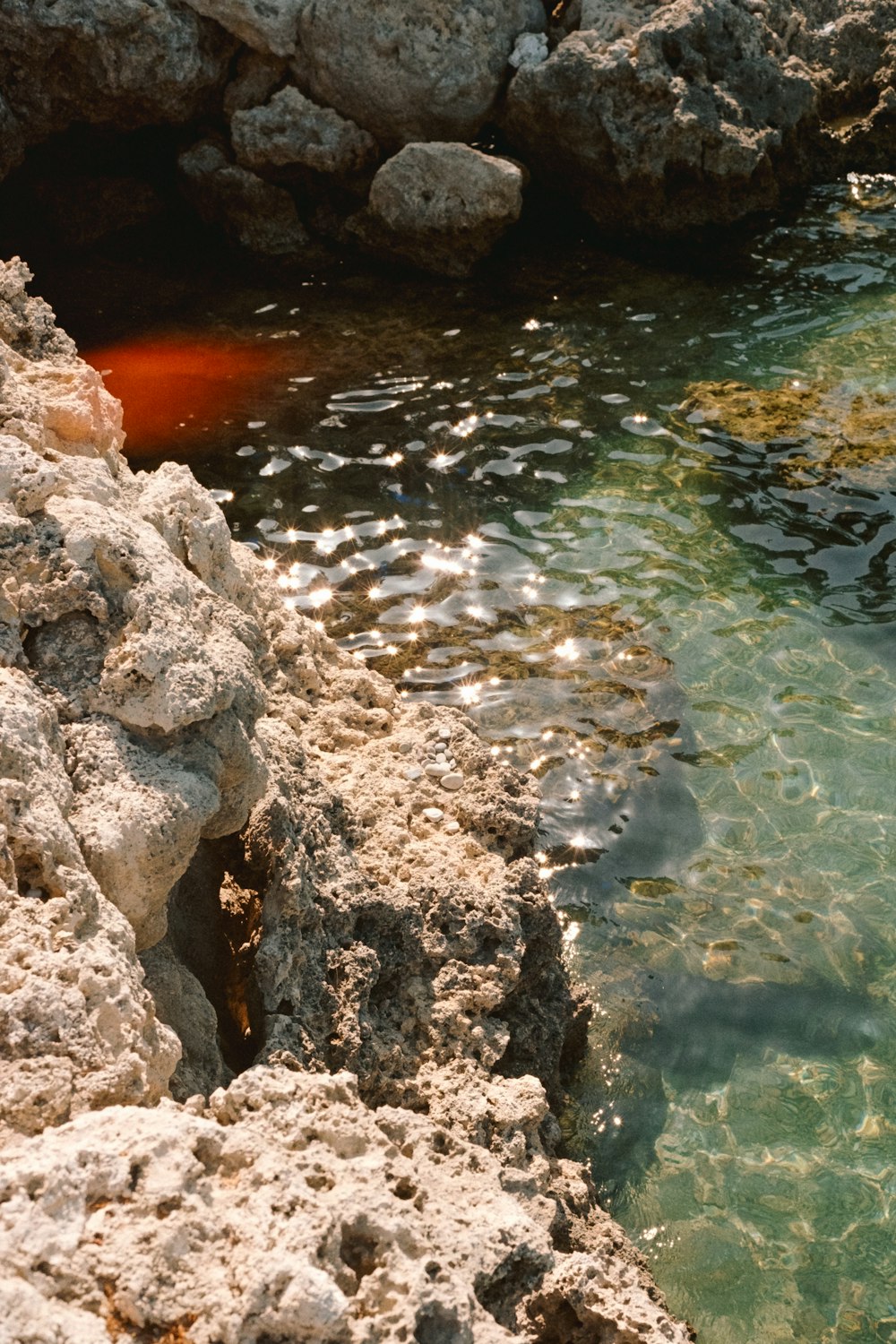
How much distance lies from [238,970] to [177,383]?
303 inches

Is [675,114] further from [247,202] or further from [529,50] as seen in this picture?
[247,202]

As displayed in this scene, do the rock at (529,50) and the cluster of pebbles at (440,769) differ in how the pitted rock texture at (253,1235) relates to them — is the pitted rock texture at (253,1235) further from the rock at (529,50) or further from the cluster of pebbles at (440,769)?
the rock at (529,50)

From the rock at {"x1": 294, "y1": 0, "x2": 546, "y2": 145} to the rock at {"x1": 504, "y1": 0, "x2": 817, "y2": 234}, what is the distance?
1.72 ft

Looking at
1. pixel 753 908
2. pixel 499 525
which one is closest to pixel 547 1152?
pixel 753 908

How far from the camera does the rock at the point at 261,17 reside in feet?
41.1

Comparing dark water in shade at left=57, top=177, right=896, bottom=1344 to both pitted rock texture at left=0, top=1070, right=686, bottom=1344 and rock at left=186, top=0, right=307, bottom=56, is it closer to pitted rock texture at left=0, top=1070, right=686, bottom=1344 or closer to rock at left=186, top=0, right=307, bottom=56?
pitted rock texture at left=0, top=1070, right=686, bottom=1344

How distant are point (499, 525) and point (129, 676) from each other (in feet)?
16.9

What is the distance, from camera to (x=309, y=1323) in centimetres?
208

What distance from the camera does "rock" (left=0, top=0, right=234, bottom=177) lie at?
471 inches

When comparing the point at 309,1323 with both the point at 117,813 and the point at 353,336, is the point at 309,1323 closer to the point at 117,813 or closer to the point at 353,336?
the point at 117,813

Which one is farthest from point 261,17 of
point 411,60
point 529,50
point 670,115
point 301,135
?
point 670,115

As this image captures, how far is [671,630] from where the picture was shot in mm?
7145

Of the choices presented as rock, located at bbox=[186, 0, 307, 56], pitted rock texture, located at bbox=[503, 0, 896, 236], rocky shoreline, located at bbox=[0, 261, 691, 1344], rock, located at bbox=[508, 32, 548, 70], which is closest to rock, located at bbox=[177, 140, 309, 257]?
rock, located at bbox=[186, 0, 307, 56]

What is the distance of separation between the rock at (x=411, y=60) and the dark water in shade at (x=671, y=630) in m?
1.98
